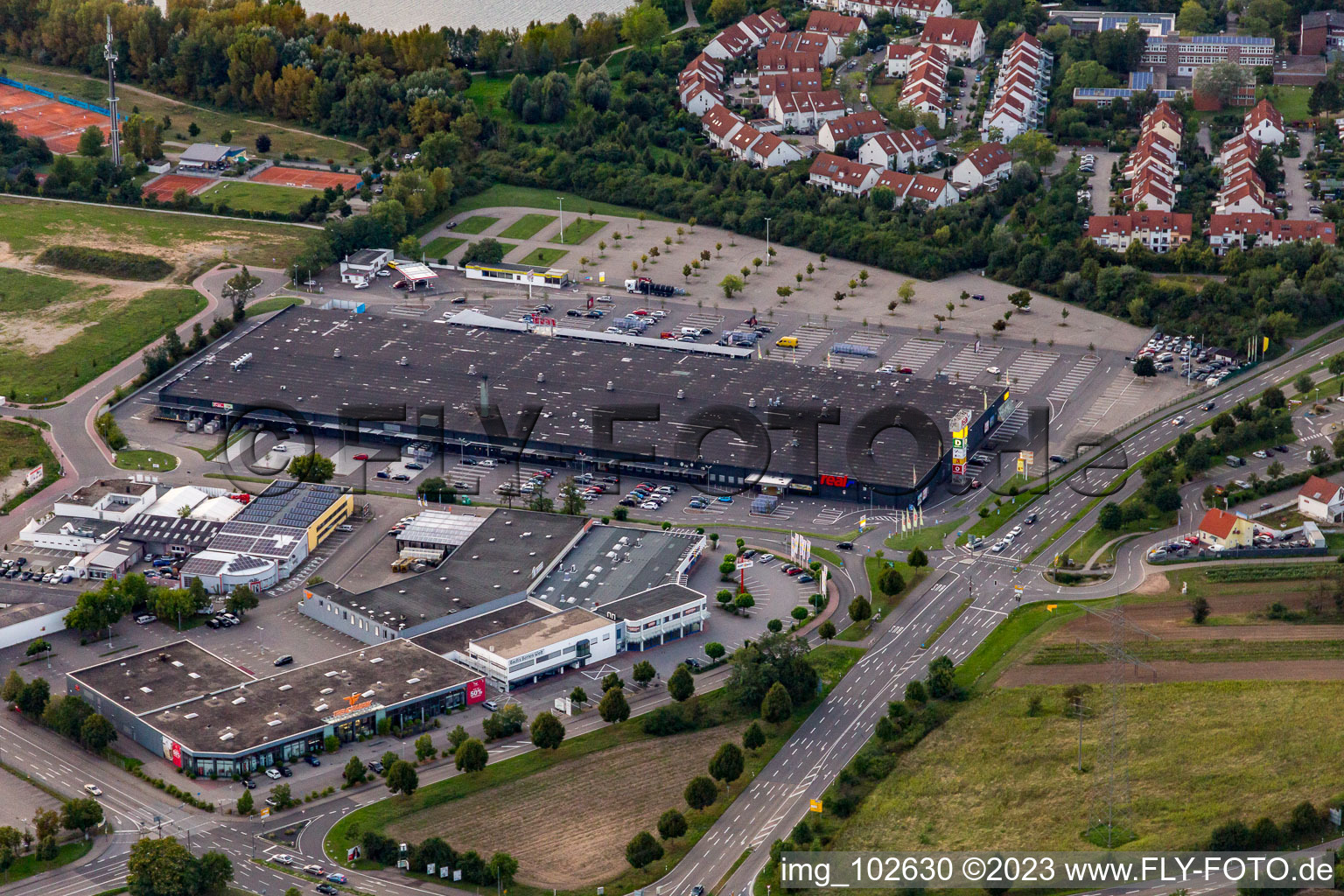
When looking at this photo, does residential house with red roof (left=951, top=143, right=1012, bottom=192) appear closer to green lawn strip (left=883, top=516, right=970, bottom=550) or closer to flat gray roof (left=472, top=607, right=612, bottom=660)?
green lawn strip (left=883, top=516, right=970, bottom=550)

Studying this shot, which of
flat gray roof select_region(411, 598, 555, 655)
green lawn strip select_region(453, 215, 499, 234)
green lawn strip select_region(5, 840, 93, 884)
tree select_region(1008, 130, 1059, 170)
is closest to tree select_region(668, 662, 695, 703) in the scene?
flat gray roof select_region(411, 598, 555, 655)

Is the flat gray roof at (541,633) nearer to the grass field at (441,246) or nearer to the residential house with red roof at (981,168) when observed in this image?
the grass field at (441,246)

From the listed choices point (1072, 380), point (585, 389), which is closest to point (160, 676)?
point (585, 389)

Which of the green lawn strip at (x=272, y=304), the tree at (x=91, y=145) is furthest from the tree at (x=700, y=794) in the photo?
the tree at (x=91, y=145)

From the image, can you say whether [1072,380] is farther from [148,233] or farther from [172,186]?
[172,186]

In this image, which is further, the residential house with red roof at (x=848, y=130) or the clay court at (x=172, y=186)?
the residential house with red roof at (x=848, y=130)

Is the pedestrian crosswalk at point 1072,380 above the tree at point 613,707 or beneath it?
above
